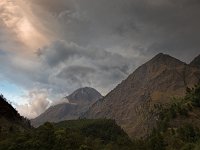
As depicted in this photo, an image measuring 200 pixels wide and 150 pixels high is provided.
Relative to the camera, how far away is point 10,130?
170 m

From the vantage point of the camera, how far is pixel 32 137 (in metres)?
147

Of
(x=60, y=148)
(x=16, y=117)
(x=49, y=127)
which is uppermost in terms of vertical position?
(x=16, y=117)

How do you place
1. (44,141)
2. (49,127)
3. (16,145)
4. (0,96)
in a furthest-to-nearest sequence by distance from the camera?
(0,96), (49,127), (44,141), (16,145)

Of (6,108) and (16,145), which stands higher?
(6,108)

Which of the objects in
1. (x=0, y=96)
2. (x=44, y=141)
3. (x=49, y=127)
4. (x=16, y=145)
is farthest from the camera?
(x=0, y=96)

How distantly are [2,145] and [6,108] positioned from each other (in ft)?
180

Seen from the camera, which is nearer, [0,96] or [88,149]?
[88,149]

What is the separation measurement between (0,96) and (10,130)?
1024 inches

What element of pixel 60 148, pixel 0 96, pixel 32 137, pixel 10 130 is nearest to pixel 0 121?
pixel 10 130

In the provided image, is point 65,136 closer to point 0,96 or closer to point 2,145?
point 2,145

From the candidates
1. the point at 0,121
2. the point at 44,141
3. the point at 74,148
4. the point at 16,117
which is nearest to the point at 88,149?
the point at 74,148

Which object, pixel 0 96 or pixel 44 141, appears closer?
pixel 44 141

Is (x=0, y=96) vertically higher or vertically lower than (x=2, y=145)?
higher

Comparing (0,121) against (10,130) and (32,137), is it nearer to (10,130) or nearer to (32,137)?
(10,130)
